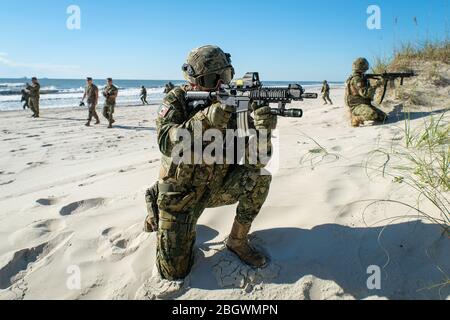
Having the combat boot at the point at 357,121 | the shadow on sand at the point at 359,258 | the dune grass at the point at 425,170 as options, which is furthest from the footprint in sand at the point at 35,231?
the combat boot at the point at 357,121

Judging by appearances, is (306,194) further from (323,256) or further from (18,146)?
(18,146)

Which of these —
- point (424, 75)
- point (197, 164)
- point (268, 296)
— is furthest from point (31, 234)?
point (424, 75)

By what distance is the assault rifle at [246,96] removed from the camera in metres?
2.10

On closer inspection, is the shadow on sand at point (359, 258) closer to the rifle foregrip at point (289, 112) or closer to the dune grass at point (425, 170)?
the dune grass at point (425, 170)

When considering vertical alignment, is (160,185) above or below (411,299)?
above

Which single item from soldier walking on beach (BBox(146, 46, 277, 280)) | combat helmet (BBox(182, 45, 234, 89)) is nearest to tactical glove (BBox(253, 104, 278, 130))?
soldier walking on beach (BBox(146, 46, 277, 280))

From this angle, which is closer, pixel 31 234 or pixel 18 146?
pixel 31 234

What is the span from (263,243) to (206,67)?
1.28 m

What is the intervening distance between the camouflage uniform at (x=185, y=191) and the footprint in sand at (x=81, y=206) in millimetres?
1445

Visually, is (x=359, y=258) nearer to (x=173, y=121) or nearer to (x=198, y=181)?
(x=198, y=181)

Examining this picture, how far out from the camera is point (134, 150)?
6898mm

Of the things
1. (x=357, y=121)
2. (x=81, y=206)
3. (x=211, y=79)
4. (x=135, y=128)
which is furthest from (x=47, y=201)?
(x=135, y=128)

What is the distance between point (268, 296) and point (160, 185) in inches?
36.8

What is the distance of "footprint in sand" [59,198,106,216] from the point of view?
3.24m
